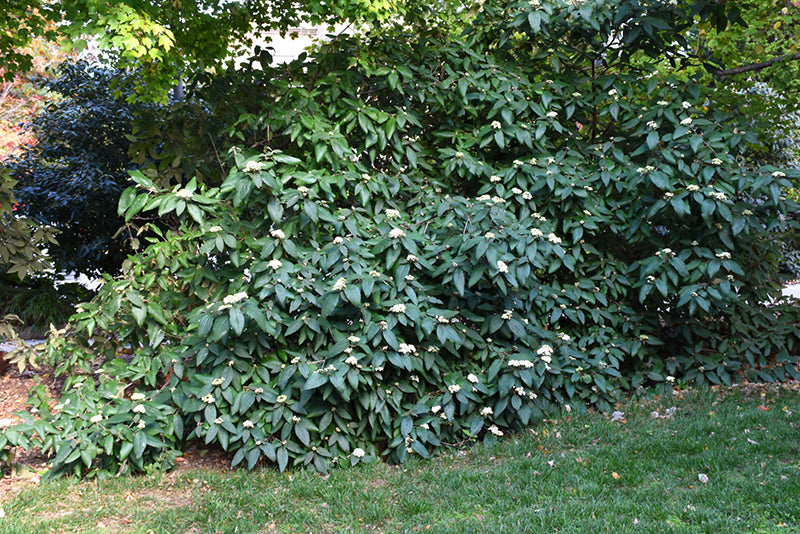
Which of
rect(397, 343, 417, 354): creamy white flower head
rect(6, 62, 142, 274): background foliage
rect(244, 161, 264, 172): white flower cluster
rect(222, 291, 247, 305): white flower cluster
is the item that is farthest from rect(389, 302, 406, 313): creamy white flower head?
rect(6, 62, 142, 274): background foliage

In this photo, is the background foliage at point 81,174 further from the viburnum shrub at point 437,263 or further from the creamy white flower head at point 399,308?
the creamy white flower head at point 399,308

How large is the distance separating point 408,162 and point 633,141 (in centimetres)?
171

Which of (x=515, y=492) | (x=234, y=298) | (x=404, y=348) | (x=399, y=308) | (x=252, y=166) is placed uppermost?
(x=252, y=166)

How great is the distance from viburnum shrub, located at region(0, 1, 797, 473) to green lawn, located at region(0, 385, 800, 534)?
0.60 ft

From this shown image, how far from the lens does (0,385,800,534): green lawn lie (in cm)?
287

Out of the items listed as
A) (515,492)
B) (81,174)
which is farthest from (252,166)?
(81,174)

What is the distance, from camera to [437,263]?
4016 mm

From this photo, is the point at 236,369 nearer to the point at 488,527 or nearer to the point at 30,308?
the point at 488,527

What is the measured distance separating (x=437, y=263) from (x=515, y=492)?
147 cm

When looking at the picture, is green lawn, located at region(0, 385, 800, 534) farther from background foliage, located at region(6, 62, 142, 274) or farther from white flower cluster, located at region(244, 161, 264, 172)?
background foliage, located at region(6, 62, 142, 274)

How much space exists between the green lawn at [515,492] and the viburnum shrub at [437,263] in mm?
183

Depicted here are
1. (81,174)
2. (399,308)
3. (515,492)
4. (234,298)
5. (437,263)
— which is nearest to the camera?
(515,492)

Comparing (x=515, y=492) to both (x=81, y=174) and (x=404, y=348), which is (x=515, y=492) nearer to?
(x=404, y=348)

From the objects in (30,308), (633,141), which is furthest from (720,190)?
(30,308)
